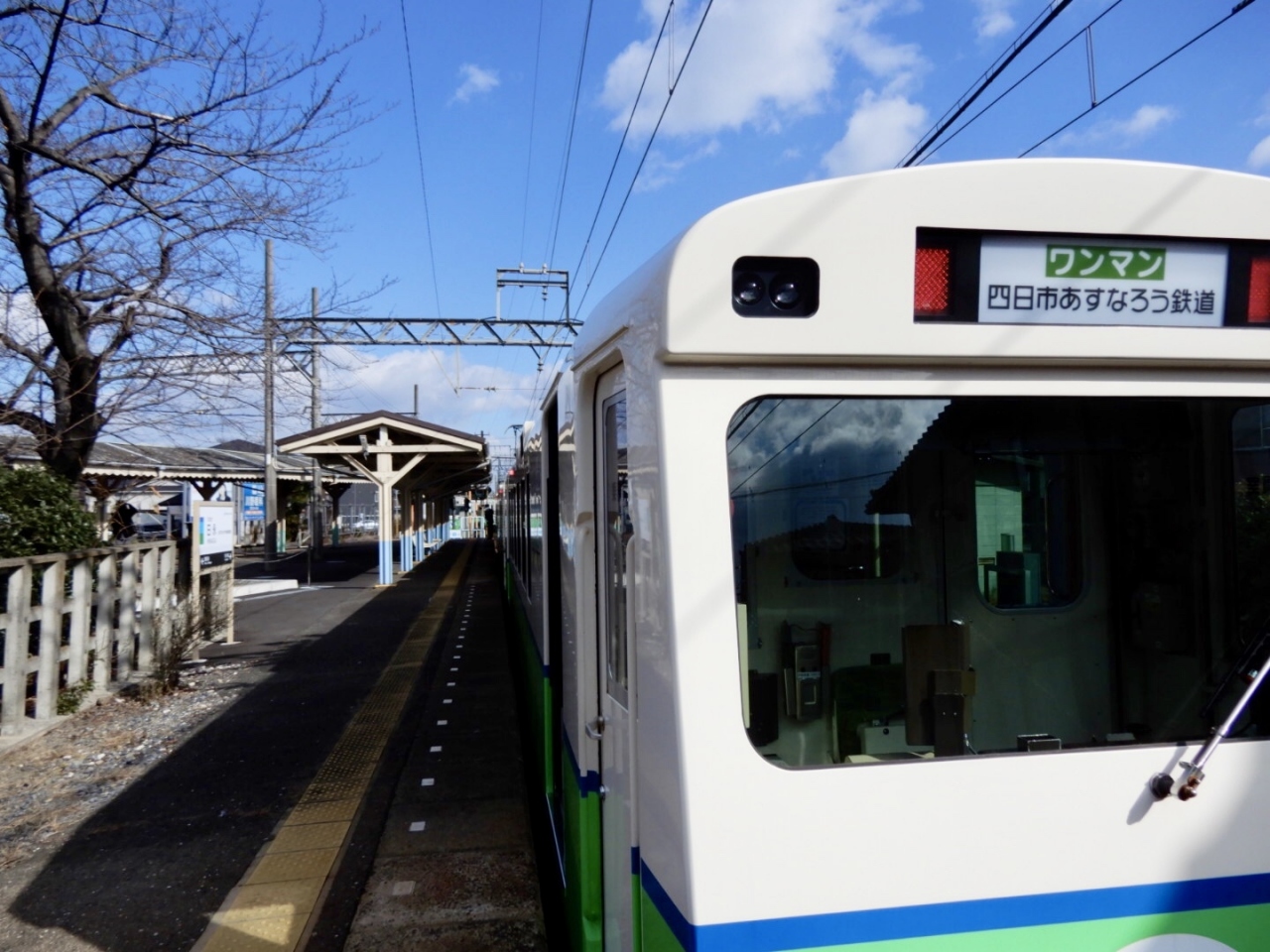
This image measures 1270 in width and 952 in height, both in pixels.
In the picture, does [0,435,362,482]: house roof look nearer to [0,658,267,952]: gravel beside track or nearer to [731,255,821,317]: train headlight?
[0,658,267,952]: gravel beside track

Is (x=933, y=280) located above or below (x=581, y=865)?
above

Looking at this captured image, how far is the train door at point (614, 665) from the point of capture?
239 centimetres

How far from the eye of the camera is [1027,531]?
2.28m

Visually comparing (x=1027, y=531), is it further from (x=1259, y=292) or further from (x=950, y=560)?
(x=1259, y=292)

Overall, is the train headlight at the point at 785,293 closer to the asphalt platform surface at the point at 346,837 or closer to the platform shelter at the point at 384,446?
the asphalt platform surface at the point at 346,837

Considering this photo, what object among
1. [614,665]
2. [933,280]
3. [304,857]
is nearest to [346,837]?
[304,857]

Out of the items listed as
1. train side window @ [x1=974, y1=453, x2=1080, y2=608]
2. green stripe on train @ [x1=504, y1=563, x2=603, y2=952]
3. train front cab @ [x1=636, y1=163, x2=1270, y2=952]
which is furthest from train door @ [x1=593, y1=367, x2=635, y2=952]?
train side window @ [x1=974, y1=453, x2=1080, y2=608]

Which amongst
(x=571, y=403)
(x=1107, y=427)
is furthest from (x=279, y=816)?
(x=1107, y=427)

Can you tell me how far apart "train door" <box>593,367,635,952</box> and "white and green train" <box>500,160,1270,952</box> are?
142 millimetres

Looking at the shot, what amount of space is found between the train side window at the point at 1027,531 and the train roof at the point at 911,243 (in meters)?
0.38

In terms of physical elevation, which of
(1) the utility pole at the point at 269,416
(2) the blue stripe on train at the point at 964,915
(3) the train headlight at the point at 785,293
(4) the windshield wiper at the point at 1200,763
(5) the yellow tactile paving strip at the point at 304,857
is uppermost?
(1) the utility pole at the point at 269,416

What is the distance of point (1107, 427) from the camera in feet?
7.19

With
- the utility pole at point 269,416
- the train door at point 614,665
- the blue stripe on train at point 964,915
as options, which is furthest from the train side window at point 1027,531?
the utility pole at point 269,416

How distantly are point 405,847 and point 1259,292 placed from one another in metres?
4.66
